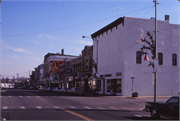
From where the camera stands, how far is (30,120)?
1197 cm

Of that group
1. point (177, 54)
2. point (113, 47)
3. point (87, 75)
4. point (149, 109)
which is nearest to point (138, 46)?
point (113, 47)

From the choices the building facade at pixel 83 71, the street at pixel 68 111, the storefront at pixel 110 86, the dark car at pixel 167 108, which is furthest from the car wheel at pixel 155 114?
the building facade at pixel 83 71

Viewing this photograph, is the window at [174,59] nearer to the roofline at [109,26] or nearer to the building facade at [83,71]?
the roofline at [109,26]

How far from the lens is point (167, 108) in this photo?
1251 cm

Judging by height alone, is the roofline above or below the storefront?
above

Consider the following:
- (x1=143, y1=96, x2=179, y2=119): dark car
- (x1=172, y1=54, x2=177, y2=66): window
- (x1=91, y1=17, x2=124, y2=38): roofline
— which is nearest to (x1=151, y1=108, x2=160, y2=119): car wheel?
(x1=143, y1=96, x2=179, y2=119): dark car

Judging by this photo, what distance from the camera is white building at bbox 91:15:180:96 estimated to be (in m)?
40.8

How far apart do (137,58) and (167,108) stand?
29791 mm

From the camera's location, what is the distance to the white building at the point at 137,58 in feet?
134

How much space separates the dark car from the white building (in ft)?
82.8

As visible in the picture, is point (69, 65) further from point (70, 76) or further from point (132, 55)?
point (132, 55)

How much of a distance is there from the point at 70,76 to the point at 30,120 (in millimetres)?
58059

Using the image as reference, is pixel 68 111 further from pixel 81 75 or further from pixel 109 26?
pixel 81 75

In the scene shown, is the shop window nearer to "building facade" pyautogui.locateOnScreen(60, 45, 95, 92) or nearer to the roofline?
"building facade" pyautogui.locateOnScreen(60, 45, 95, 92)
